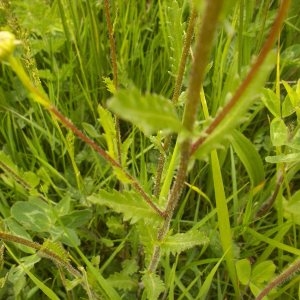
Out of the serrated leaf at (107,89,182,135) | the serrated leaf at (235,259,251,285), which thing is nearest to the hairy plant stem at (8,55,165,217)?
the serrated leaf at (107,89,182,135)

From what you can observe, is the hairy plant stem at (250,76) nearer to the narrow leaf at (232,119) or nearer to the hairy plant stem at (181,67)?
the narrow leaf at (232,119)

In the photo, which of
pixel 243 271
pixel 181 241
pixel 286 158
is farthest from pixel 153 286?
pixel 286 158

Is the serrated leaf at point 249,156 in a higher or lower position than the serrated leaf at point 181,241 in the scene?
higher

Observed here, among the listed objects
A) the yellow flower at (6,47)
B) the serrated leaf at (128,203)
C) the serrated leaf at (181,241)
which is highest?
the yellow flower at (6,47)

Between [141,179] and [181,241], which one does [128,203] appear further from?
[141,179]

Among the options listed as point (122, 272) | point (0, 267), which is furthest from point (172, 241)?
point (0, 267)

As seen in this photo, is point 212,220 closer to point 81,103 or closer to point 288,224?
point 288,224

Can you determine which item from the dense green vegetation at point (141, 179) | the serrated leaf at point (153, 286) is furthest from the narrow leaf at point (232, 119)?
the serrated leaf at point (153, 286)
